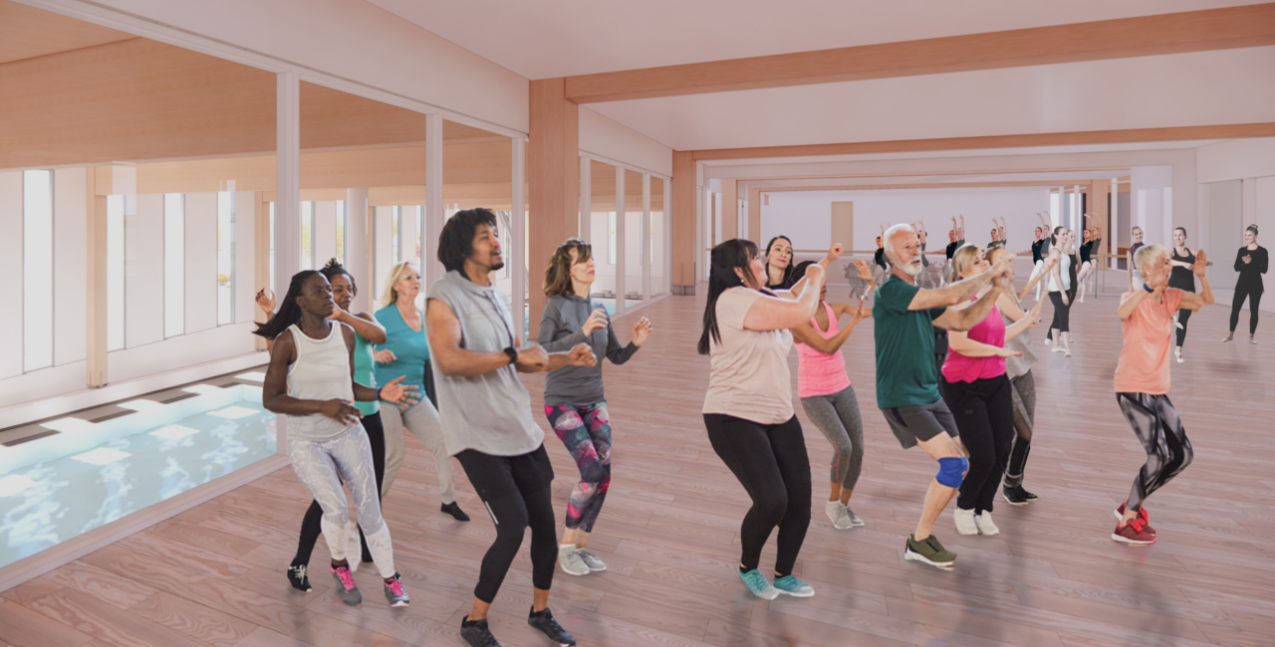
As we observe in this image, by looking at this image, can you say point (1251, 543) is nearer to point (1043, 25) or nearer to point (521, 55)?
point (1043, 25)

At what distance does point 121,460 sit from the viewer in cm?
386

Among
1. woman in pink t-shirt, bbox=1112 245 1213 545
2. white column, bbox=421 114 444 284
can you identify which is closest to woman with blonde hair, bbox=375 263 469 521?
woman in pink t-shirt, bbox=1112 245 1213 545

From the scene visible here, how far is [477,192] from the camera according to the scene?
26.4ft

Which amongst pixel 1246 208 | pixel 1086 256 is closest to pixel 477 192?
pixel 1086 256

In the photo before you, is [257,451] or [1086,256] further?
[1086,256]

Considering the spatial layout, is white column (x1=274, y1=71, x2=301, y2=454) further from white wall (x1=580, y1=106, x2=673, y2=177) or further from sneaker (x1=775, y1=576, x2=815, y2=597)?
white wall (x1=580, y1=106, x2=673, y2=177)

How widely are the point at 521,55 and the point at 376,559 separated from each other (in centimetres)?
616

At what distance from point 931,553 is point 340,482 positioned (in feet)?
Result: 8.53

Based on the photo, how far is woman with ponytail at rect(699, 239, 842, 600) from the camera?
2.69 metres

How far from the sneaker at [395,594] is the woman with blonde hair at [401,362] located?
64 cm

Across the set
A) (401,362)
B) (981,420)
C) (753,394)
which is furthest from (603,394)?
(981,420)

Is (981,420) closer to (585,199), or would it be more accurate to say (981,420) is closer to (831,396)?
(831,396)

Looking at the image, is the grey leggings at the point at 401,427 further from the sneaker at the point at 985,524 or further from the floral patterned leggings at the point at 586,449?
the sneaker at the point at 985,524

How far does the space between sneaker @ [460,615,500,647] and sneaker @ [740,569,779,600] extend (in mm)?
1068
